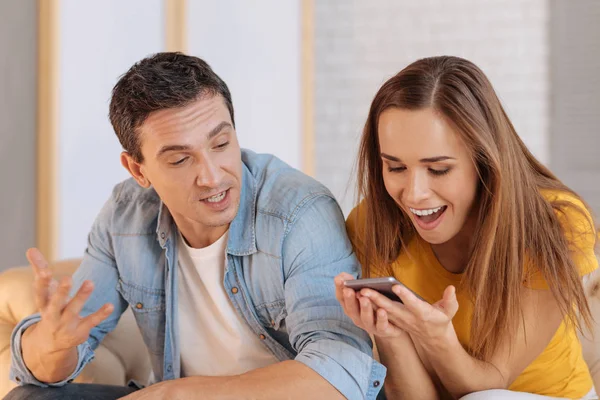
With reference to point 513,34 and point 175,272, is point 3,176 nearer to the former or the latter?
point 175,272

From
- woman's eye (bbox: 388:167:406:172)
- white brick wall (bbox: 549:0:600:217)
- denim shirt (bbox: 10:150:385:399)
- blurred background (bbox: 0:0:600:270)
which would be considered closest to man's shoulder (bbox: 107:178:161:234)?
denim shirt (bbox: 10:150:385:399)

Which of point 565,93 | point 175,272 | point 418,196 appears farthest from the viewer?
point 565,93

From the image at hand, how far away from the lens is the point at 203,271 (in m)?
1.91

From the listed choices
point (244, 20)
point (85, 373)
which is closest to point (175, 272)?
point (85, 373)

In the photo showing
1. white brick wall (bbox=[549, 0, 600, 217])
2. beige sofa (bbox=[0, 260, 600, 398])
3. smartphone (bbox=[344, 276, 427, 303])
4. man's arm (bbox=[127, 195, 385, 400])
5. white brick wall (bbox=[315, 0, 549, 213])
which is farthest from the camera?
white brick wall (bbox=[315, 0, 549, 213])

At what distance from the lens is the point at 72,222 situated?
3.43 meters

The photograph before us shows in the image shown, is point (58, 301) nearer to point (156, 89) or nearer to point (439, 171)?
point (156, 89)

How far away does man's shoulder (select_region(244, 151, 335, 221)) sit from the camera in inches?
70.0

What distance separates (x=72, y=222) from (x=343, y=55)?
2061mm

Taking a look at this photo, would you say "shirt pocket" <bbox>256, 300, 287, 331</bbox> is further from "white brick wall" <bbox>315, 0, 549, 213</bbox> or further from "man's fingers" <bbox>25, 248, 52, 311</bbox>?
"white brick wall" <bbox>315, 0, 549, 213</bbox>

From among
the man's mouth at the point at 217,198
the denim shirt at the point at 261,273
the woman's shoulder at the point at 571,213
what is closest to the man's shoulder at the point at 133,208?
the denim shirt at the point at 261,273

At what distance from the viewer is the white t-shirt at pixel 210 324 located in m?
1.87

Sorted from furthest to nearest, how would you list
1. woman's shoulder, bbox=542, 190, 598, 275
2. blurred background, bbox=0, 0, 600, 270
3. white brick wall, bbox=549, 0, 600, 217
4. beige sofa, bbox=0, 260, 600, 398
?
white brick wall, bbox=549, 0, 600, 217, blurred background, bbox=0, 0, 600, 270, beige sofa, bbox=0, 260, 600, 398, woman's shoulder, bbox=542, 190, 598, 275

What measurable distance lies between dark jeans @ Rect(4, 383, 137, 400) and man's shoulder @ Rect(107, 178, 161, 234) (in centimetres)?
38
